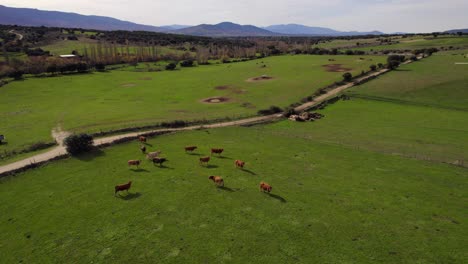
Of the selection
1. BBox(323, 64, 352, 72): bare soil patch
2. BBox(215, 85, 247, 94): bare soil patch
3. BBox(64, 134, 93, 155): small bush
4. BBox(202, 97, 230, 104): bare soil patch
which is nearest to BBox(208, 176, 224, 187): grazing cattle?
BBox(64, 134, 93, 155): small bush

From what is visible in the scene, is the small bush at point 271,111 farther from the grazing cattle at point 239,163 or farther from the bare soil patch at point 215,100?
the grazing cattle at point 239,163

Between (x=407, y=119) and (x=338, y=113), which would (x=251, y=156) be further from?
(x=407, y=119)

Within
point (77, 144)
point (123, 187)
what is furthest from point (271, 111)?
point (123, 187)

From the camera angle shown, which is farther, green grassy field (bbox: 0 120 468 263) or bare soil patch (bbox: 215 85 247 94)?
bare soil patch (bbox: 215 85 247 94)

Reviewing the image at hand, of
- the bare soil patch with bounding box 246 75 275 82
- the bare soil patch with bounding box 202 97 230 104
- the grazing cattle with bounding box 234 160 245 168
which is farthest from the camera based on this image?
the bare soil patch with bounding box 246 75 275 82

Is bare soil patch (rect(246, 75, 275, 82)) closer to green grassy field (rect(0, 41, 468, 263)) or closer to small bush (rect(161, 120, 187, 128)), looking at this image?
green grassy field (rect(0, 41, 468, 263))

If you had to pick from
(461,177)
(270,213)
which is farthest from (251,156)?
(461,177)
